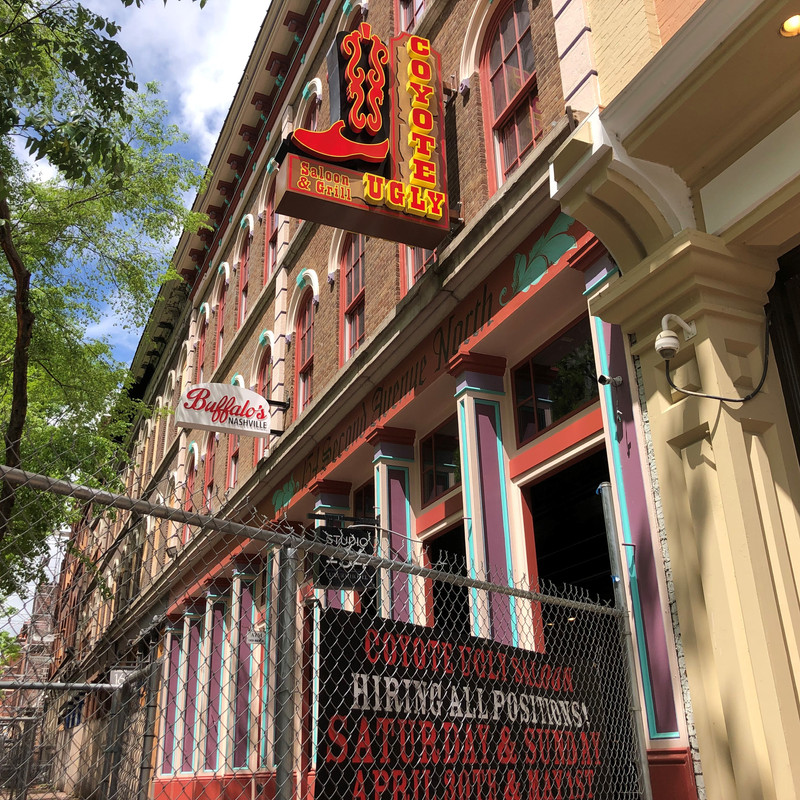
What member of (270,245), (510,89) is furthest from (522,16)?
(270,245)

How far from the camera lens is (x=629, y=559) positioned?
5.75 meters

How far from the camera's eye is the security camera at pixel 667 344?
4816 mm

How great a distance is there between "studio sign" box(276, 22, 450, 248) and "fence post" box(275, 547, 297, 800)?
605cm

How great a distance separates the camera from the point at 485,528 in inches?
310

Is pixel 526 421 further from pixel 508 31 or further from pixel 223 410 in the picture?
pixel 223 410

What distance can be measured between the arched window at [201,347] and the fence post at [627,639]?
762 inches

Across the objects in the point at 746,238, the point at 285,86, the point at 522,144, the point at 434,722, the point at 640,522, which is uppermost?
the point at 285,86

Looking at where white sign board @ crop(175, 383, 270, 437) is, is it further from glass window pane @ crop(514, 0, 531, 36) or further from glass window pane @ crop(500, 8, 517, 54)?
glass window pane @ crop(514, 0, 531, 36)

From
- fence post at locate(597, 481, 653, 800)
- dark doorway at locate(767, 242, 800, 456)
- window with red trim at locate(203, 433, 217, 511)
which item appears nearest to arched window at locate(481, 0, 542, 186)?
dark doorway at locate(767, 242, 800, 456)

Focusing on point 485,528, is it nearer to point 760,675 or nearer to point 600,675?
point 600,675

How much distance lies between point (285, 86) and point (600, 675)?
1587 centimetres

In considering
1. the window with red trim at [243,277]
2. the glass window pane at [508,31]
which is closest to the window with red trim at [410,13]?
the glass window pane at [508,31]

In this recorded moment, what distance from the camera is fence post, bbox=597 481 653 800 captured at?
4773 millimetres

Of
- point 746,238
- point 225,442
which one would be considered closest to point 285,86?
point 225,442
